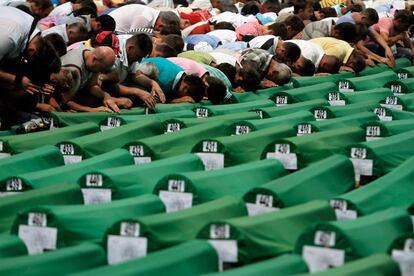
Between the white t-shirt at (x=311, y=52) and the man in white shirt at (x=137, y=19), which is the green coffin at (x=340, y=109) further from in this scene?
the man in white shirt at (x=137, y=19)

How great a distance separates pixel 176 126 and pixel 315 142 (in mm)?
1231

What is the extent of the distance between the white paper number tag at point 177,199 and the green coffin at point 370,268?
1.38 meters

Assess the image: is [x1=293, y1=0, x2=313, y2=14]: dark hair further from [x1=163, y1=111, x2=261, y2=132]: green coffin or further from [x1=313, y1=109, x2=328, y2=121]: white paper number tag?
[x1=163, y1=111, x2=261, y2=132]: green coffin

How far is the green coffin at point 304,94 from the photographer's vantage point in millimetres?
9844

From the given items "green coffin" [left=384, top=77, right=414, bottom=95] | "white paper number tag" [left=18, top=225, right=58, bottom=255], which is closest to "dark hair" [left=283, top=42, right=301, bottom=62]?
"green coffin" [left=384, top=77, right=414, bottom=95]

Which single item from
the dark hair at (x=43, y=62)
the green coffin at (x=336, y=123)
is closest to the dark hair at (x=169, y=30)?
the green coffin at (x=336, y=123)

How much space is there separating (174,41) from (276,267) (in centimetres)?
621

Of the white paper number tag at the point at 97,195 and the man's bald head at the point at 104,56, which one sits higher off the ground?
the man's bald head at the point at 104,56

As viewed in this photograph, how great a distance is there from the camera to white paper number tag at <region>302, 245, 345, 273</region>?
481 centimetres

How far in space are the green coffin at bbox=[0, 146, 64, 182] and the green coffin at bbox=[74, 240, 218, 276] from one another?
199 cm

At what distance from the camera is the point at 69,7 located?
12094mm

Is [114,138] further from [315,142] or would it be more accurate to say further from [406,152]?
[406,152]

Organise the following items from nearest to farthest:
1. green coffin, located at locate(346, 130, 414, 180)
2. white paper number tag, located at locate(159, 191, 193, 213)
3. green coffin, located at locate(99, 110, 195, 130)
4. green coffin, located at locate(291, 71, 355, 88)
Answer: white paper number tag, located at locate(159, 191, 193, 213)
green coffin, located at locate(346, 130, 414, 180)
green coffin, located at locate(99, 110, 195, 130)
green coffin, located at locate(291, 71, 355, 88)

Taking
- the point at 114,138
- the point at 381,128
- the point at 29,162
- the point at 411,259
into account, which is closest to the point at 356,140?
the point at 381,128
